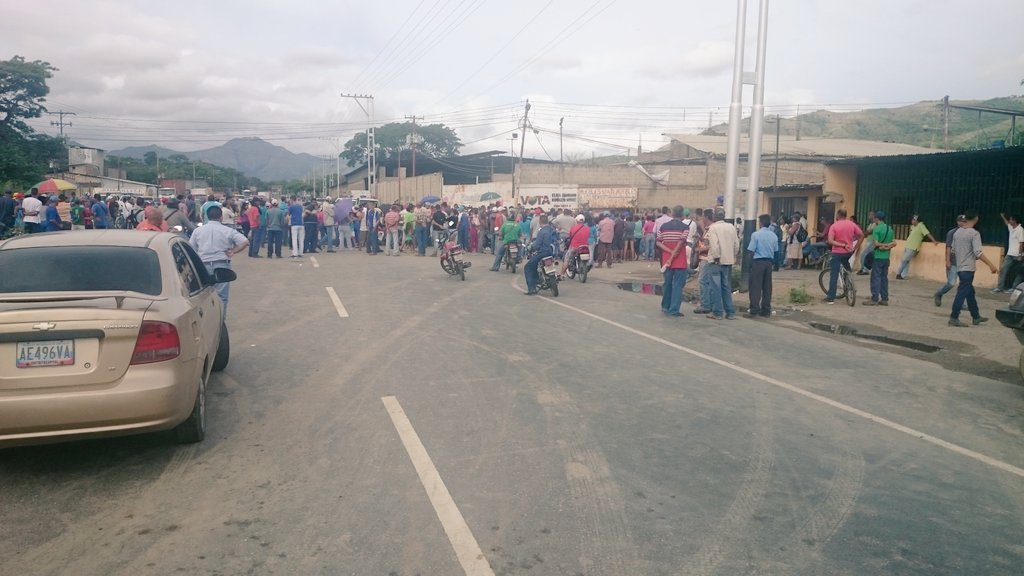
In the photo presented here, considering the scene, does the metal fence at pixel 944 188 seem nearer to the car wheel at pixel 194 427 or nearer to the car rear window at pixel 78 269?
the car wheel at pixel 194 427

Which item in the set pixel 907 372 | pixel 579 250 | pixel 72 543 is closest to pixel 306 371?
pixel 72 543

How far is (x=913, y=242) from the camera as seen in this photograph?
16.9 meters

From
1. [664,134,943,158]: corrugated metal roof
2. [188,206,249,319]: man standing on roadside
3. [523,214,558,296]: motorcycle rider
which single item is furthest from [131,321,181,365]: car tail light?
[664,134,943,158]: corrugated metal roof

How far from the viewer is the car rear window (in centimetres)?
527

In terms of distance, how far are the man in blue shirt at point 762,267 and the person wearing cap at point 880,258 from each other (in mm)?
2397

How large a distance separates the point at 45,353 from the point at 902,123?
92726mm

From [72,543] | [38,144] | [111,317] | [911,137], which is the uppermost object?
[911,137]

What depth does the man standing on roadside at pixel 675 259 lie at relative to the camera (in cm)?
1267

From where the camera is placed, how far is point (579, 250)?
17500 mm

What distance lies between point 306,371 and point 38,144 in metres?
48.9

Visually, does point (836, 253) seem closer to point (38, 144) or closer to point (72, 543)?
point (72, 543)

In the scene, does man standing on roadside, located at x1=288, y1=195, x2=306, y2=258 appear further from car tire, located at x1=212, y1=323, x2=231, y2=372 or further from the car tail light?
the car tail light

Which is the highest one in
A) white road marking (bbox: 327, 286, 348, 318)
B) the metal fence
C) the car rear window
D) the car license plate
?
the metal fence

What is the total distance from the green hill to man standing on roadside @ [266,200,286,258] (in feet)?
171
